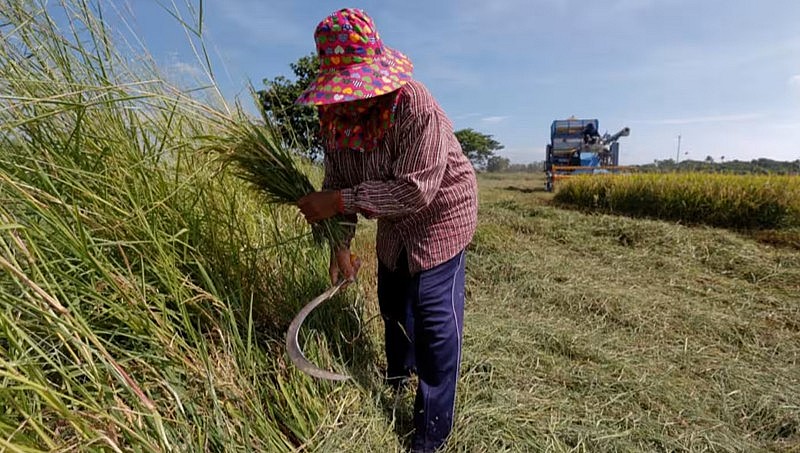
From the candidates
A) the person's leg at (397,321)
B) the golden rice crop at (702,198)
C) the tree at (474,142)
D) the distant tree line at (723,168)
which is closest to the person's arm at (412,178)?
the person's leg at (397,321)

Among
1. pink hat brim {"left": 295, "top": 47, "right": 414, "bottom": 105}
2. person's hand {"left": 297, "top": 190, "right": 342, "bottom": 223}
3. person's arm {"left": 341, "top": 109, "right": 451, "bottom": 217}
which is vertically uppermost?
pink hat brim {"left": 295, "top": 47, "right": 414, "bottom": 105}

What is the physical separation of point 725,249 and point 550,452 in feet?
13.5

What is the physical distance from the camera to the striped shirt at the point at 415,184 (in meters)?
1.19

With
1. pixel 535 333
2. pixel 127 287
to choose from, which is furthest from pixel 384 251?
pixel 535 333

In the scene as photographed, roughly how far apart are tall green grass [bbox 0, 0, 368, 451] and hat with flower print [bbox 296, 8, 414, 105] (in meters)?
0.36

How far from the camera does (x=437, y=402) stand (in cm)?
137

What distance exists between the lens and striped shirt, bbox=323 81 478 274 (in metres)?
1.19

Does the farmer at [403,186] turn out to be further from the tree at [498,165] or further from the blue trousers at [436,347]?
the tree at [498,165]

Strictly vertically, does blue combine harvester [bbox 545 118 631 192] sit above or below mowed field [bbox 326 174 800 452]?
above

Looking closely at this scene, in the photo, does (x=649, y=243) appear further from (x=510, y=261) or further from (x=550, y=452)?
(x=550, y=452)

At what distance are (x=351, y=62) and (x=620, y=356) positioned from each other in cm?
206

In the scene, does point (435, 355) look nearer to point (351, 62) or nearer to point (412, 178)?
point (412, 178)

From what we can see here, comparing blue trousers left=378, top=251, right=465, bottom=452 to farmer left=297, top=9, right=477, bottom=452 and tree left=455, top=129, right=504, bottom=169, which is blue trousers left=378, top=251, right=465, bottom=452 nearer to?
farmer left=297, top=9, right=477, bottom=452

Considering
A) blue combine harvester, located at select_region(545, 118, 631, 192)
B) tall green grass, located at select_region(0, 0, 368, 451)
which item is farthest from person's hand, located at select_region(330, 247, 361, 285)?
blue combine harvester, located at select_region(545, 118, 631, 192)
